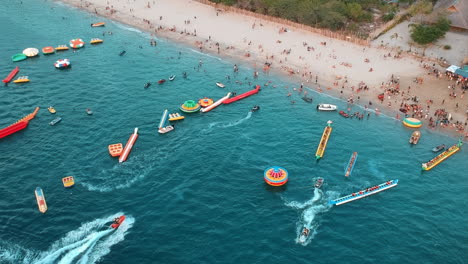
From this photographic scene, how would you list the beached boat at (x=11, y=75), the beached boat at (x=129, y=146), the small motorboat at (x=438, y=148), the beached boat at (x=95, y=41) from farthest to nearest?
1. the beached boat at (x=95, y=41)
2. the beached boat at (x=11, y=75)
3. the small motorboat at (x=438, y=148)
4. the beached boat at (x=129, y=146)

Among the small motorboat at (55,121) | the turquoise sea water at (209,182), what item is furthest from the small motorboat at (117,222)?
the small motorboat at (55,121)

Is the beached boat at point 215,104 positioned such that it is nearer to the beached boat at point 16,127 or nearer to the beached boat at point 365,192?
the beached boat at point 16,127

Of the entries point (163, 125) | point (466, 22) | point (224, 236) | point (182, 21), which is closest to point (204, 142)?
point (163, 125)

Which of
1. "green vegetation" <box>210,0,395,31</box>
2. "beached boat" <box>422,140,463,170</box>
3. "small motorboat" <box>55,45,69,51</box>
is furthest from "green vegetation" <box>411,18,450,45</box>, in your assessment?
"small motorboat" <box>55,45,69,51</box>

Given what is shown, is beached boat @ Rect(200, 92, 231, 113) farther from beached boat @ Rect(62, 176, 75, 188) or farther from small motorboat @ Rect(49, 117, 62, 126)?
beached boat @ Rect(62, 176, 75, 188)

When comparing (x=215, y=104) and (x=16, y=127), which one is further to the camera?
(x=215, y=104)

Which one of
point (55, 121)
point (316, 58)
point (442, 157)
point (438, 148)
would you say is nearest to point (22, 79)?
point (55, 121)

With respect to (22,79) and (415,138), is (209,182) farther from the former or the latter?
(22,79)
